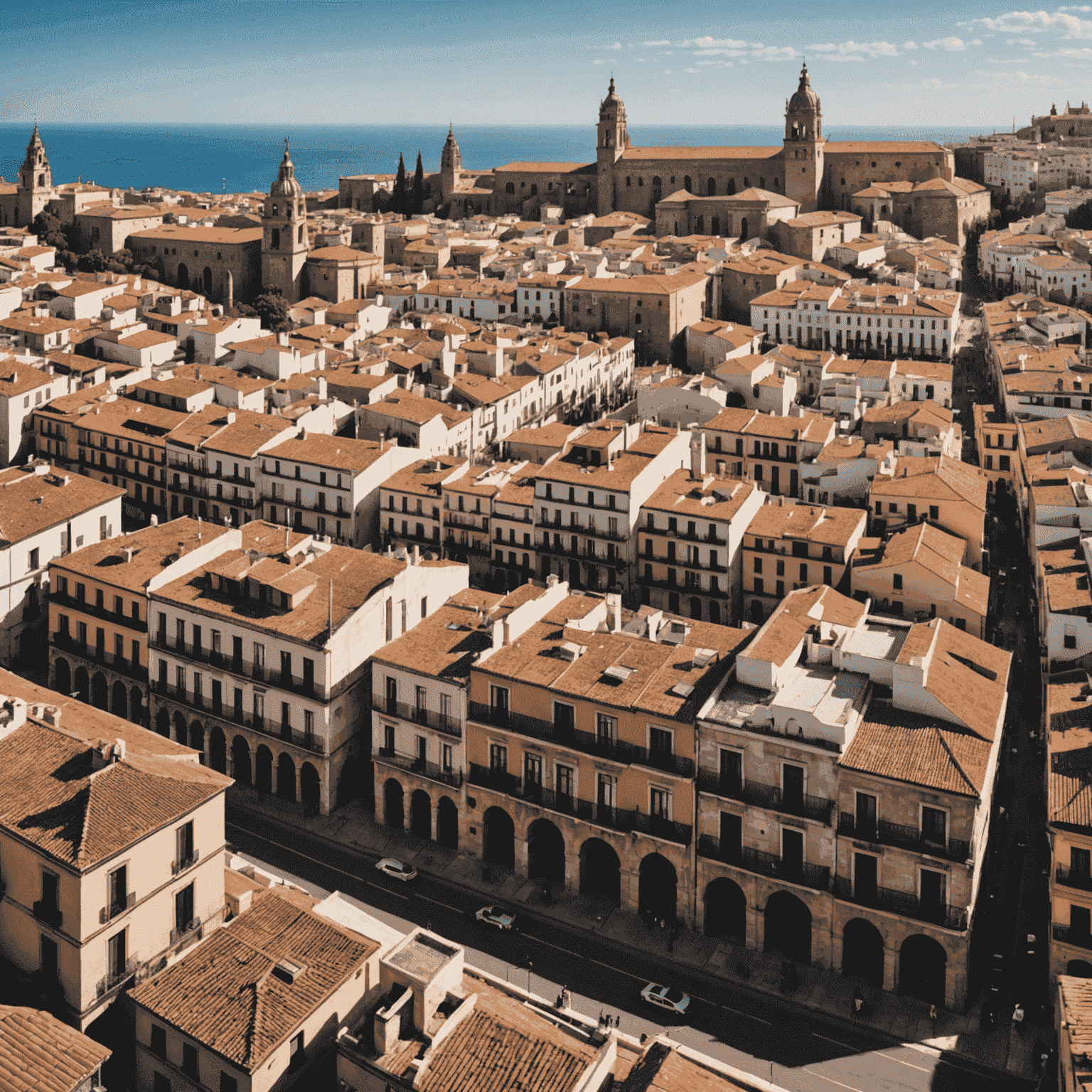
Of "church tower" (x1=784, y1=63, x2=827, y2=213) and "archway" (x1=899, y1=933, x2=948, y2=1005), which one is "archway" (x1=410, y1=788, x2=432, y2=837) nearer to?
"archway" (x1=899, y1=933, x2=948, y2=1005)

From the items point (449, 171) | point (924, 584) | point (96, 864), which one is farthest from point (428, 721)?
point (449, 171)

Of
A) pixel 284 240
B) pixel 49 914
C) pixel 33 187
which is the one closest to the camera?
pixel 49 914

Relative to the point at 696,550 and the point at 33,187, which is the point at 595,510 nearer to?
the point at 696,550

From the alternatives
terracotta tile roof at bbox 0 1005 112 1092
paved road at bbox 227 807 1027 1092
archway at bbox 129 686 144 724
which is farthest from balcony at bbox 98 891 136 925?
archway at bbox 129 686 144 724

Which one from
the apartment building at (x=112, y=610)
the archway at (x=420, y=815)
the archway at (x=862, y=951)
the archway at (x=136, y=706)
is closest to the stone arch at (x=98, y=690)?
the apartment building at (x=112, y=610)

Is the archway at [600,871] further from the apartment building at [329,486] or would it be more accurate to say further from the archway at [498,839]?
the apartment building at [329,486]
